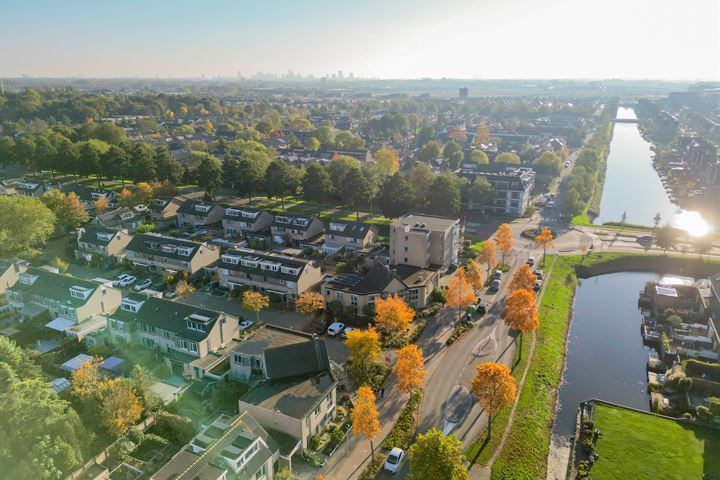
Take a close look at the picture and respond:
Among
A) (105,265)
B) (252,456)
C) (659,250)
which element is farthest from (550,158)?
(252,456)

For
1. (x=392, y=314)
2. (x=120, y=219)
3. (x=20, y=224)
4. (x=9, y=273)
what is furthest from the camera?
(x=120, y=219)

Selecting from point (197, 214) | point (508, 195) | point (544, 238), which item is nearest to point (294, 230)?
point (197, 214)

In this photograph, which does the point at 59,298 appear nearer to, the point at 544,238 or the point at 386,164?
the point at 544,238

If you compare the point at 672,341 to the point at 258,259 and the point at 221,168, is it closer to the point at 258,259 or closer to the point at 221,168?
the point at 258,259

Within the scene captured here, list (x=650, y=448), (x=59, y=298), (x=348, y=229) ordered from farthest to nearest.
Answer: (x=348, y=229)
(x=59, y=298)
(x=650, y=448)

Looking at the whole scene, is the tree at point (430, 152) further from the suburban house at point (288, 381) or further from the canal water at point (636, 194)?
the suburban house at point (288, 381)

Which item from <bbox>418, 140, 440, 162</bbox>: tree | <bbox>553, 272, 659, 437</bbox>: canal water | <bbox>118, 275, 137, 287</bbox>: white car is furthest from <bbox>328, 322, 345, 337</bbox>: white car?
<bbox>418, 140, 440, 162</bbox>: tree

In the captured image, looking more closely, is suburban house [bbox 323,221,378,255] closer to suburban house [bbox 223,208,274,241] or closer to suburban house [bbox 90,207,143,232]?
suburban house [bbox 223,208,274,241]
